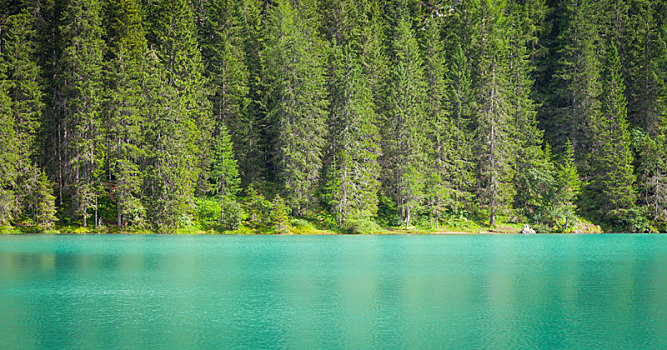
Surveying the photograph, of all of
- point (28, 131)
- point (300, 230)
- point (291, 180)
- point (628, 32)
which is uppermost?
point (628, 32)

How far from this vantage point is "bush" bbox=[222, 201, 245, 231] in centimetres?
6369

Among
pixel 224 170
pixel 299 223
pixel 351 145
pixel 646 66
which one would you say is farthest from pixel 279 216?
pixel 646 66

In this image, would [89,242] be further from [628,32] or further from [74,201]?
[628,32]

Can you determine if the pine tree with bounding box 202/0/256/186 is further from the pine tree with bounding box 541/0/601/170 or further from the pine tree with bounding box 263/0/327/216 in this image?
the pine tree with bounding box 541/0/601/170

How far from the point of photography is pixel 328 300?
23.1 meters

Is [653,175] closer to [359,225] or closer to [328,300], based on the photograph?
[359,225]

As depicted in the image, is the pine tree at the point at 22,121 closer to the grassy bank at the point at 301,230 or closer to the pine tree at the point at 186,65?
the grassy bank at the point at 301,230

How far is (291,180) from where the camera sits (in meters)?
67.6

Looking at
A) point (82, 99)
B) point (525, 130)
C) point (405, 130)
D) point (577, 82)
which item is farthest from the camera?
point (577, 82)

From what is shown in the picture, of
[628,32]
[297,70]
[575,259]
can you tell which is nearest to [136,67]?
[297,70]

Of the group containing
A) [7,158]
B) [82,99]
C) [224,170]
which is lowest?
[224,170]

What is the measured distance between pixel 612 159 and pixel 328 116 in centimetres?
3335

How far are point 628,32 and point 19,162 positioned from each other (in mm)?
75751

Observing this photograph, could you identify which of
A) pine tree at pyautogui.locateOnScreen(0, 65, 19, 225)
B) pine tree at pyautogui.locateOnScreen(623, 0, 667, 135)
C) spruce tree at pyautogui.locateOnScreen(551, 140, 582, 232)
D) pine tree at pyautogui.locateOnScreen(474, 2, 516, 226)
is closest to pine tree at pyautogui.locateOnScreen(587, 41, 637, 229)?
spruce tree at pyautogui.locateOnScreen(551, 140, 582, 232)
